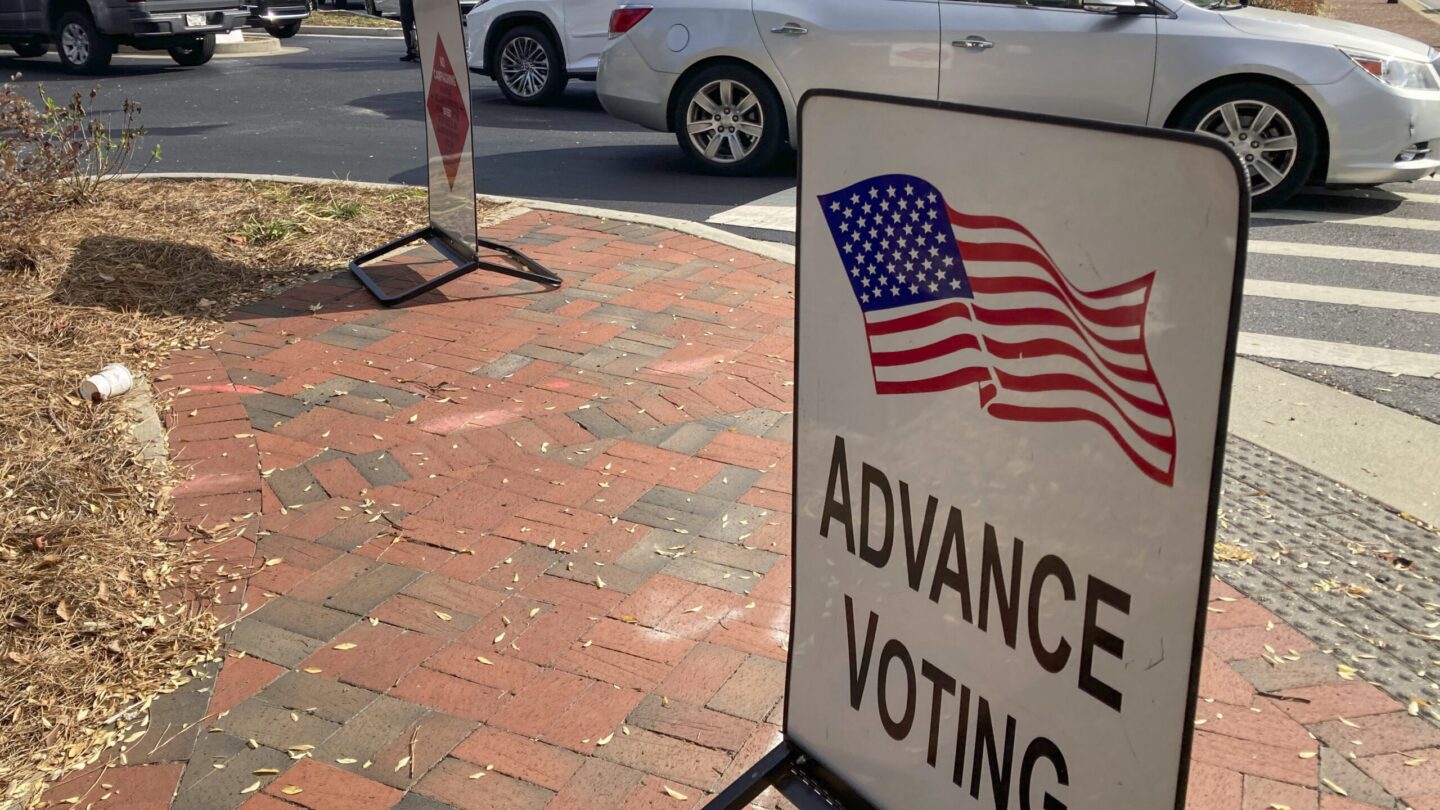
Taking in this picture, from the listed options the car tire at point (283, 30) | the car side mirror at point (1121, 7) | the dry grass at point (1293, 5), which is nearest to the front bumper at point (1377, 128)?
the car side mirror at point (1121, 7)

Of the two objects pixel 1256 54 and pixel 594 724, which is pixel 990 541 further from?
pixel 1256 54

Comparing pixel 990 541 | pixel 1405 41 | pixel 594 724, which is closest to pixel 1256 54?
pixel 1405 41

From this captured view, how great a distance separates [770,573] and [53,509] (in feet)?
7.20

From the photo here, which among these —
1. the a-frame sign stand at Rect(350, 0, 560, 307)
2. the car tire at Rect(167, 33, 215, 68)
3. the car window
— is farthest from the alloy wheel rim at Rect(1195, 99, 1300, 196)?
the car tire at Rect(167, 33, 215, 68)

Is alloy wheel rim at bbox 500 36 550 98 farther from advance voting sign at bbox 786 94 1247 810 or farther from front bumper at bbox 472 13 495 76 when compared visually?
advance voting sign at bbox 786 94 1247 810

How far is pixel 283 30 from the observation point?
870 inches

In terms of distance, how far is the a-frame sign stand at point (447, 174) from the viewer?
613cm

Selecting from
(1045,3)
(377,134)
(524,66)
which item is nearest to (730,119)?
(1045,3)

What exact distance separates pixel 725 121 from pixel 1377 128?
4431 millimetres

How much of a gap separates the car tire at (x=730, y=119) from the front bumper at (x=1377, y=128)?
3685 millimetres

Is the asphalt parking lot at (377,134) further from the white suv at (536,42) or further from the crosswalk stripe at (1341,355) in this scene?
the crosswalk stripe at (1341,355)

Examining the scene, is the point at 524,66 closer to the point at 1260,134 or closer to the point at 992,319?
the point at 1260,134

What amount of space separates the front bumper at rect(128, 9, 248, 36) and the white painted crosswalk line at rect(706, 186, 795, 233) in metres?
11.4

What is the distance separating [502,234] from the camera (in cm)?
766
